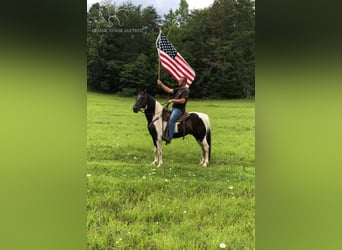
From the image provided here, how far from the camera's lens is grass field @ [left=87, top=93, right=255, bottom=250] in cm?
177

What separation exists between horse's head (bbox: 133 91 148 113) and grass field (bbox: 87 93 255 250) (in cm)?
3

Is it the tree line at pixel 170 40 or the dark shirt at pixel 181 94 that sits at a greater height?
the tree line at pixel 170 40

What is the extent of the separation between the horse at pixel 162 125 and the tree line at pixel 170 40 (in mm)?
66

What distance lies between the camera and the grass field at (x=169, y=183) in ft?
5.82

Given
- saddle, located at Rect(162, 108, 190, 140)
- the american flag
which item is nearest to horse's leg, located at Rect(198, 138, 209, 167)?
saddle, located at Rect(162, 108, 190, 140)

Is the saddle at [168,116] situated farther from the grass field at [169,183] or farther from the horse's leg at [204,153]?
the horse's leg at [204,153]

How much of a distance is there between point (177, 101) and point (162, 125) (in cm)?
14

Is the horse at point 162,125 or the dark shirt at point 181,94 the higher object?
the dark shirt at point 181,94

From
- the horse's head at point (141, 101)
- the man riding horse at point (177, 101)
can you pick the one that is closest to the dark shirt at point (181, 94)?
the man riding horse at point (177, 101)

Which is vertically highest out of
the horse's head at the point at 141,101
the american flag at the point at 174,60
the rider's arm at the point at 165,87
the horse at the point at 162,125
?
the american flag at the point at 174,60

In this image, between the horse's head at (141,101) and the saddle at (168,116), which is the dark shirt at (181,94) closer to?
the saddle at (168,116)

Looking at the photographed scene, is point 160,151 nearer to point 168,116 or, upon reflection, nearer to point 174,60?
point 168,116

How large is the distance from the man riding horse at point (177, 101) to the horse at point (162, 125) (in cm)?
2
